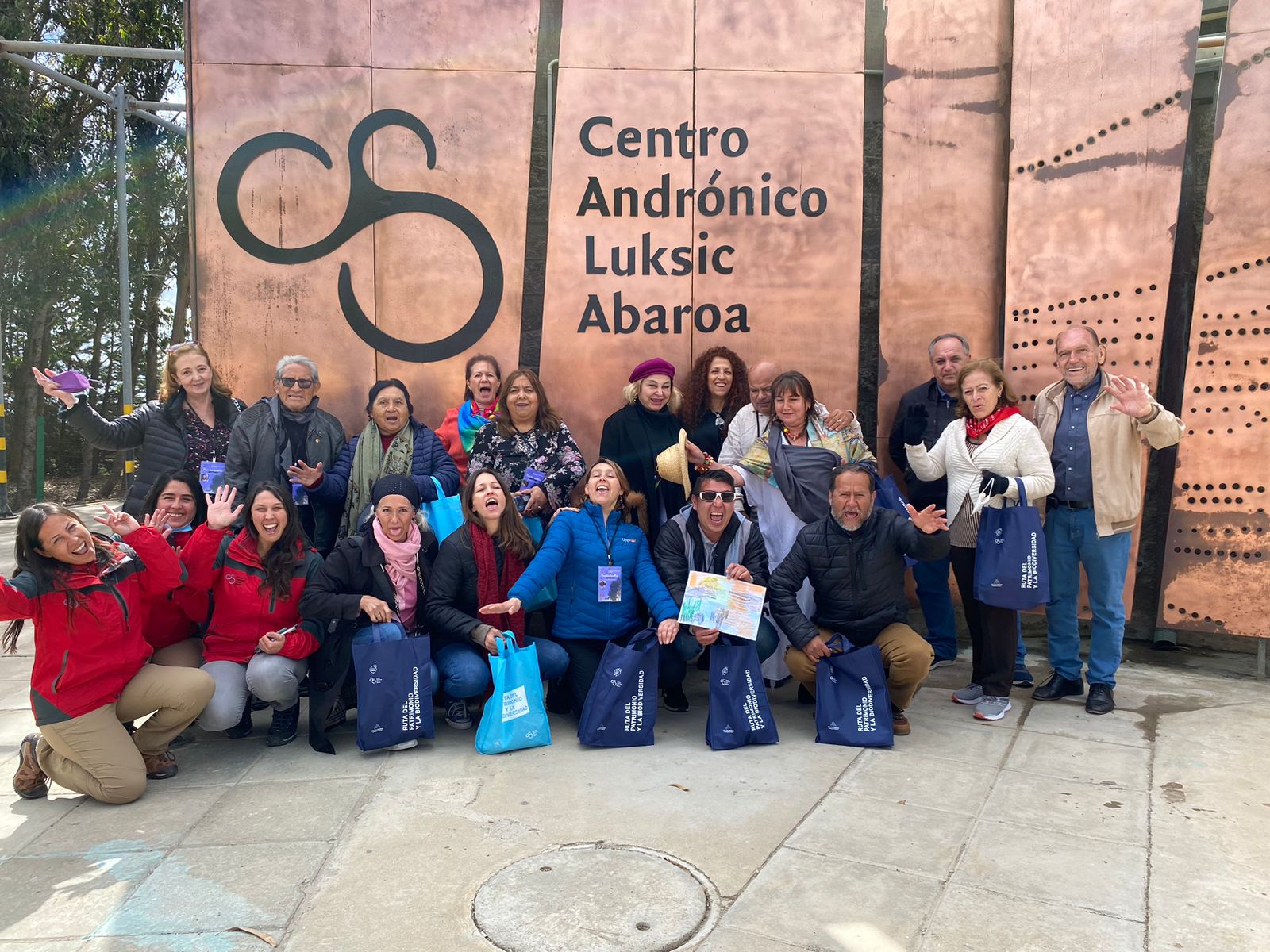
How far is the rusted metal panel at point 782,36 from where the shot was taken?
6070mm

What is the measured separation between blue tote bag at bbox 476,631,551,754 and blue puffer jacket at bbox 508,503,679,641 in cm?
46

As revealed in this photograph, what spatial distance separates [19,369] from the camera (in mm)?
17578

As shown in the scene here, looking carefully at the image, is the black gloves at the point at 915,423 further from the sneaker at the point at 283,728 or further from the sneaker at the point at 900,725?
the sneaker at the point at 283,728

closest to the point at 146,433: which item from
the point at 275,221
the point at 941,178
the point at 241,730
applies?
the point at 241,730

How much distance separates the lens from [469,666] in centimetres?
430

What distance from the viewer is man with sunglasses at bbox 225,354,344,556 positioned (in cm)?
475

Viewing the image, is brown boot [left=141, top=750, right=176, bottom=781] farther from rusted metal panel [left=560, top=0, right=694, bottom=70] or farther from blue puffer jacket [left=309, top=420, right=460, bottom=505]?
rusted metal panel [left=560, top=0, right=694, bottom=70]

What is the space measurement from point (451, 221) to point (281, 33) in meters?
1.63

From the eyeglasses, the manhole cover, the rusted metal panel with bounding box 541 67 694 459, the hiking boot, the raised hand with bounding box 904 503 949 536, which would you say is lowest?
the hiking boot

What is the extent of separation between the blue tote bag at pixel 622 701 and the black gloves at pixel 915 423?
238 centimetres

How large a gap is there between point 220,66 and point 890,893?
20.3 feet

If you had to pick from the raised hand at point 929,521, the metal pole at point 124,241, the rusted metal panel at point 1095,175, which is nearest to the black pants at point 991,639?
the raised hand at point 929,521

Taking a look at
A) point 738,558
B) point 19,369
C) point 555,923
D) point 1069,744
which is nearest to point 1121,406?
point 1069,744

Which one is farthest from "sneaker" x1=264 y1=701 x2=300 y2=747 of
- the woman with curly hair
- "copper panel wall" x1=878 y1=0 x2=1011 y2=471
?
"copper panel wall" x1=878 y1=0 x2=1011 y2=471
